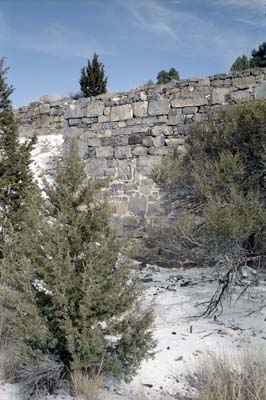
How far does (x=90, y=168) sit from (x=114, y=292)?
4.46m

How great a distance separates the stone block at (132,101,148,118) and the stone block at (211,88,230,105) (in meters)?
1.10

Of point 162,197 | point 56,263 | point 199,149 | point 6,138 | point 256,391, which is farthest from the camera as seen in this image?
point 162,197

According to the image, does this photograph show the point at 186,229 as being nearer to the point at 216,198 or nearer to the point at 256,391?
the point at 216,198

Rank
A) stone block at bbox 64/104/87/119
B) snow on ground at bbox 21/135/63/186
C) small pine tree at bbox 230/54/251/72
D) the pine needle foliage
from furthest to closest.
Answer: small pine tree at bbox 230/54/251/72 → snow on ground at bbox 21/135/63/186 → stone block at bbox 64/104/87/119 → the pine needle foliage

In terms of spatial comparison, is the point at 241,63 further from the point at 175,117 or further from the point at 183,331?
the point at 183,331

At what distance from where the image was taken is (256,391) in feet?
7.85

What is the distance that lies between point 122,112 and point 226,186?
3157 mm

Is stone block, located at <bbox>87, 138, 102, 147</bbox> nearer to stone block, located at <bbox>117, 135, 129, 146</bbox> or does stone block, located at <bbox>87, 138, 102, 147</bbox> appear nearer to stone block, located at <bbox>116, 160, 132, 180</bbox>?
stone block, located at <bbox>117, 135, 129, 146</bbox>

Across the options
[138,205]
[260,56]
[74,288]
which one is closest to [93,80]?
[260,56]

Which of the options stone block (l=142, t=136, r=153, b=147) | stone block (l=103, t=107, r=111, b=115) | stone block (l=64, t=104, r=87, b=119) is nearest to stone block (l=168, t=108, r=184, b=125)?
stone block (l=142, t=136, r=153, b=147)

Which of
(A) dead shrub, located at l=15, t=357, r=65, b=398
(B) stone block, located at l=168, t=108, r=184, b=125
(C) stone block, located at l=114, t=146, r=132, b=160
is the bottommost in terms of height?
(A) dead shrub, located at l=15, t=357, r=65, b=398

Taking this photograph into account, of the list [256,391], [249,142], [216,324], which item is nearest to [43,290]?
[256,391]

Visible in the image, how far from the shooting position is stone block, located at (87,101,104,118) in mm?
7043

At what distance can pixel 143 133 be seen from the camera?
21.9 feet
